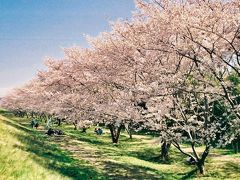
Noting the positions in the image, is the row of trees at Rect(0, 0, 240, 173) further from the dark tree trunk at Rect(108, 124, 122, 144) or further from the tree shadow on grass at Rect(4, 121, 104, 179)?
the tree shadow on grass at Rect(4, 121, 104, 179)

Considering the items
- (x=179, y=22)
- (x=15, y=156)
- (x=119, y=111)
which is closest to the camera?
(x=15, y=156)

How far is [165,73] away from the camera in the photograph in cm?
1867

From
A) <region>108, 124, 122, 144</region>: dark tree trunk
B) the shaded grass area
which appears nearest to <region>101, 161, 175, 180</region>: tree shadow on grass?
the shaded grass area

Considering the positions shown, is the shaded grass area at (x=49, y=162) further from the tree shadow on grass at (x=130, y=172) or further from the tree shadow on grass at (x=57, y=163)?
the tree shadow on grass at (x=130, y=172)

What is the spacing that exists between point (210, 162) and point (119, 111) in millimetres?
8037

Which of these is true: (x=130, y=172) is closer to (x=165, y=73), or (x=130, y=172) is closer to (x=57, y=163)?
(x=57, y=163)

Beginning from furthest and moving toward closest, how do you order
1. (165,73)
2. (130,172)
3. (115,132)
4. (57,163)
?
(115,132), (130,172), (165,73), (57,163)

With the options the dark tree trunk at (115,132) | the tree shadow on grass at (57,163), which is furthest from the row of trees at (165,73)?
the tree shadow on grass at (57,163)

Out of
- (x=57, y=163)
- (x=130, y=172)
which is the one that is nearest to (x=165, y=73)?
(x=130, y=172)

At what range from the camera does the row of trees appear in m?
15.2

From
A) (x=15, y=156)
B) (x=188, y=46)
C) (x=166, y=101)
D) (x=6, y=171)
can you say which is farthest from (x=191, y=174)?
(x=6, y=171)

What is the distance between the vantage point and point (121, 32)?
83.8 feet

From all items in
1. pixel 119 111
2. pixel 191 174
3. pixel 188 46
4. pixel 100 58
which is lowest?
pixel 191 174

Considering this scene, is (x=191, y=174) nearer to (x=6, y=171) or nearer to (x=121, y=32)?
(x=121, y=32)
